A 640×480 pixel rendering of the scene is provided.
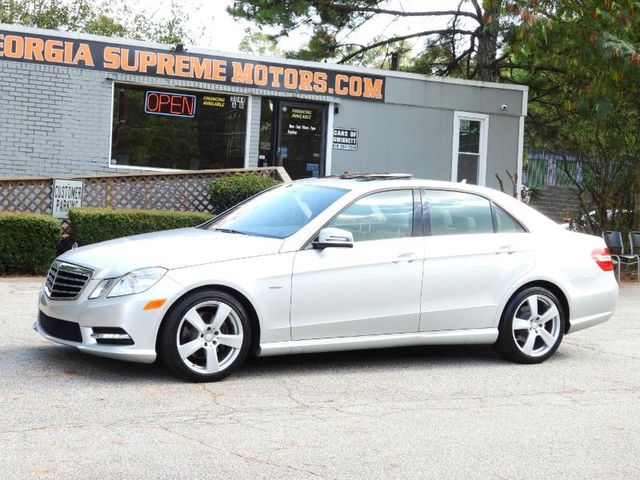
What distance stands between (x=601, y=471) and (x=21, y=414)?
3.32 meters

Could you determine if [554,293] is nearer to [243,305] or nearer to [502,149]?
[243,305]

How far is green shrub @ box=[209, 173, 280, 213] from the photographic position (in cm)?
1688

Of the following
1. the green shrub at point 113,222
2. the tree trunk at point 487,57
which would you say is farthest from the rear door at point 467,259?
the tree trunk at point 487,57

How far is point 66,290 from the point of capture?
702 cm

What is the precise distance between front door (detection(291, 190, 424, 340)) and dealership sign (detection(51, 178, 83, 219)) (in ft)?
30.1

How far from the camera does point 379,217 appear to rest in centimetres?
773

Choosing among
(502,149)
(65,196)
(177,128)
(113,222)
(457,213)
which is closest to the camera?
(457,213)

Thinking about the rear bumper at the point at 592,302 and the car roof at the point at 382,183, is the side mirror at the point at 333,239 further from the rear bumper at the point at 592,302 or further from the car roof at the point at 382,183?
the rear bumper at the point at 592,302

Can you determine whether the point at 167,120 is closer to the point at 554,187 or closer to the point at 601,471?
the point at 601,471

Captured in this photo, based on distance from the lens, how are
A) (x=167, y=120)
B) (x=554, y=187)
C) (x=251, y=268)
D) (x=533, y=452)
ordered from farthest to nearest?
1. (x=554, y=187)
2. (x=167, y=120)
3. (x=251, y=268)
4. (x=533, y=452)

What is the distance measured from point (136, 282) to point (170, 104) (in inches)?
474

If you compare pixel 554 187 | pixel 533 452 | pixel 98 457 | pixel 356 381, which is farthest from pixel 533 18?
pixel 554 187

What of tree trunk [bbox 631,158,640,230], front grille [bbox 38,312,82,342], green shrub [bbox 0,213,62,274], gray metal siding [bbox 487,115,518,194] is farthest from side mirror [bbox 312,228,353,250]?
gray metal siding [bbox 487,115,518,194]

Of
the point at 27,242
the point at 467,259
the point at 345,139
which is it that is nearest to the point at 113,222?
the point at 27,242
